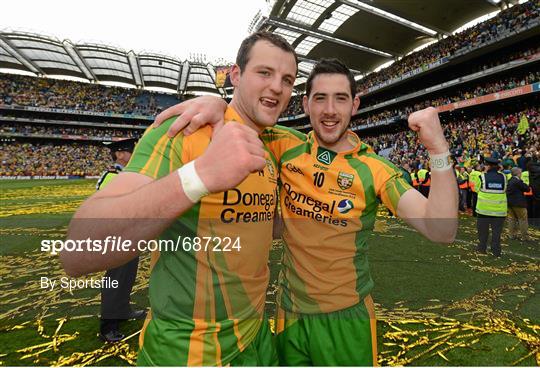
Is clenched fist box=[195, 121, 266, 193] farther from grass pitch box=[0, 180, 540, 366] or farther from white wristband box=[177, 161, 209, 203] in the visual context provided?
grass pitch box=[0, 180, 540, 366]

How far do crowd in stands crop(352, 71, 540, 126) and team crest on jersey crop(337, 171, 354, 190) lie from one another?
2680 centimetres

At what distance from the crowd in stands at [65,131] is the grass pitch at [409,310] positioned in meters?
54.3

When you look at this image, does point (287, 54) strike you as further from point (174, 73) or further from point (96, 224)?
point (174, 73)

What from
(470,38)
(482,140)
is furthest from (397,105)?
(482,140)

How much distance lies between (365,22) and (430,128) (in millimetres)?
30220

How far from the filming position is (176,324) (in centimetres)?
146

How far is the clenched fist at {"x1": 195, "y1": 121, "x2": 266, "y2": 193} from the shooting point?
1.09m

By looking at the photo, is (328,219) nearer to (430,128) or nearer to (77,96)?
(430,128)

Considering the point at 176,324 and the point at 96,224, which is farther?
the point at 176,324

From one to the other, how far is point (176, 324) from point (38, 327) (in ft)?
11.4

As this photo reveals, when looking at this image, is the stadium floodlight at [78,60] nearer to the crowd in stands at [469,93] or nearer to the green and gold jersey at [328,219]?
the crowd in stands at [469,93]

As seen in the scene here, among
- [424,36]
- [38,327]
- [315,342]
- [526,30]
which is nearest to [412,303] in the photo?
[315,342]

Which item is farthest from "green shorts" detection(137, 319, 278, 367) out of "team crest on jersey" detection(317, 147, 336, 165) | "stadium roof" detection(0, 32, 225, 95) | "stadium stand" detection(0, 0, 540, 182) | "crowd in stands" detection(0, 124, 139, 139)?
"crowd in stands" detection(0, 124, 139, 139)

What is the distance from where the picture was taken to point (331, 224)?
2.06 meters
